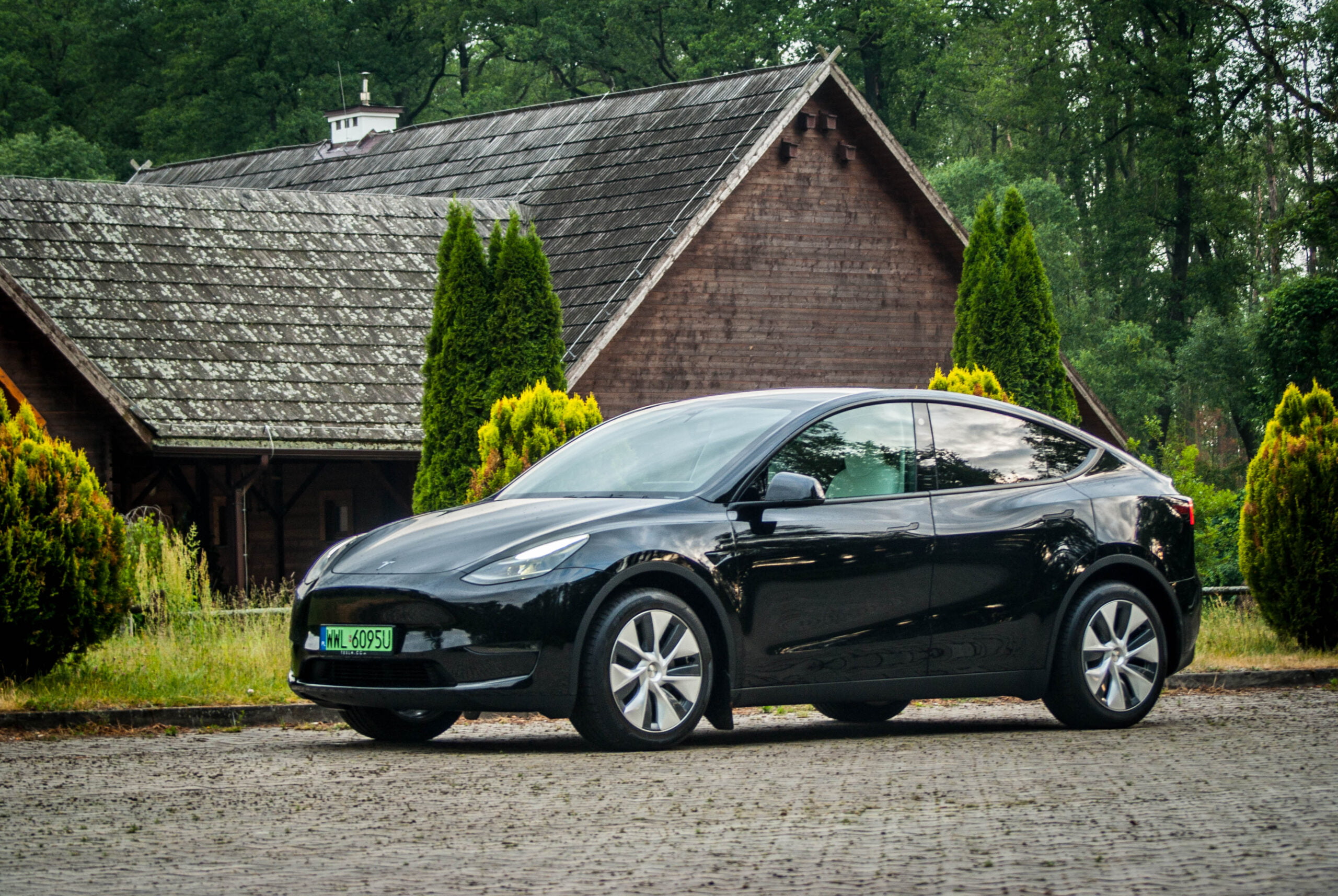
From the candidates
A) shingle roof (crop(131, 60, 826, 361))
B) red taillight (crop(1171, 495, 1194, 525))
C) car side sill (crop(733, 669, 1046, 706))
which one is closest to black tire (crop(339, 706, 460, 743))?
car side sill (crop(733, 669, 1046, 706))

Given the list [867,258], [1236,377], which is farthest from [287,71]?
[867,258]

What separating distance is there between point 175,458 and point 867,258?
11098mm

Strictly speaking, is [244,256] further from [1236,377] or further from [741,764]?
[1236,377]

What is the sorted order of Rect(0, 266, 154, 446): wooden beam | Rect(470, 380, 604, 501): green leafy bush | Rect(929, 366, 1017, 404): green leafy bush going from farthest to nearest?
Rect(0, 266, 154, 446): wooden beam → Rect(929, 366, 1017, 404): green leafy bush → Rect(470, 380, 604, 501): green leafy bush

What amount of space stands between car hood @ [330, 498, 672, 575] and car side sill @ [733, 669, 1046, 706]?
41.2 inches

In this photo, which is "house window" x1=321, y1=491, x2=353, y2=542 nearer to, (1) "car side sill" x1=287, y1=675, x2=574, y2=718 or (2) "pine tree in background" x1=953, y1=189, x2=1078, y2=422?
(2) "pine tree in background" x1=953, y1=189, x2=1078, y2=422

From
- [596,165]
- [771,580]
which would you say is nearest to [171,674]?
[771,580]

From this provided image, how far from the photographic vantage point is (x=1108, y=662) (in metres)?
10.2

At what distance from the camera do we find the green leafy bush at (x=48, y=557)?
11.5 metres

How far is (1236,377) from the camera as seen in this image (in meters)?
51.8

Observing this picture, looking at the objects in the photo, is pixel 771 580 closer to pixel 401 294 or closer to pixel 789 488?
pixel 789 488

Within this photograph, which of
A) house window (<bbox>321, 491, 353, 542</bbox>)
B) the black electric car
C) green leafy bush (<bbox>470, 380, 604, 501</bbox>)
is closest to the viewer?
the black electric car

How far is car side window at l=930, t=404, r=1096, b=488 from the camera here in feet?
33.0

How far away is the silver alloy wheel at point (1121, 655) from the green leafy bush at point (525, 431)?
7.43m
